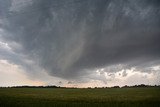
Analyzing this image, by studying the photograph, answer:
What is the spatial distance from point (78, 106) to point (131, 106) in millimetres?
7791

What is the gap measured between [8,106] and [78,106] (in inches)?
398

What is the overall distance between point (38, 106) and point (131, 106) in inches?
536

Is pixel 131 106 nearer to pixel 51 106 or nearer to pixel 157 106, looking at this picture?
pixel 157 106

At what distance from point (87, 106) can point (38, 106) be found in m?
7.14

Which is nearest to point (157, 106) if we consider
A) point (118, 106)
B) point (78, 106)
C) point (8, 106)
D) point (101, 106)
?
point (118, 106)

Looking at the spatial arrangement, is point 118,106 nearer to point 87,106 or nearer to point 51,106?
point 87,106

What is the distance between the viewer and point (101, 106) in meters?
38.0

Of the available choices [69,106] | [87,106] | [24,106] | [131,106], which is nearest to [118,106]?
[131,106]

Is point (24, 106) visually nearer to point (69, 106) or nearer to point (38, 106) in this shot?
point (38, 106)

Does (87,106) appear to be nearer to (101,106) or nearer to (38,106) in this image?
(101,106)

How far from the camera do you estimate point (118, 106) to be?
37219 mm

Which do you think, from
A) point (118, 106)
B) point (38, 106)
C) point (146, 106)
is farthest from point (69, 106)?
point (146, 106)

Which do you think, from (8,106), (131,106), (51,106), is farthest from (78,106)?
(8,106)

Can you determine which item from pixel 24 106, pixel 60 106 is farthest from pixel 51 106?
pixel 24 106
